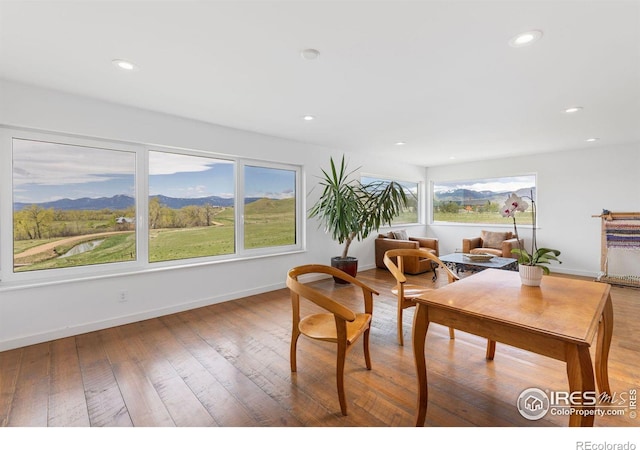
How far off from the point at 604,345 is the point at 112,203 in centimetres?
435

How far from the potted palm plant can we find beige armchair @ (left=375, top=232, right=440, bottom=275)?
2.98 ft

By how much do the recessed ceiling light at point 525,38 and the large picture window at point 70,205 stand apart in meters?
3.71

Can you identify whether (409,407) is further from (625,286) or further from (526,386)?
(625,286)

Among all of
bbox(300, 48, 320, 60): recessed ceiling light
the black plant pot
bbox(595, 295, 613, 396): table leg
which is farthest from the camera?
the black plant pot

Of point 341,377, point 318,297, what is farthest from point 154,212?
point 341,377

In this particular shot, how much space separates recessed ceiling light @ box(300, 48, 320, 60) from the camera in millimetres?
2020

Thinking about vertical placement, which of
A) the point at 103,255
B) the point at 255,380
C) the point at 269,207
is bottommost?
the point at 255,380

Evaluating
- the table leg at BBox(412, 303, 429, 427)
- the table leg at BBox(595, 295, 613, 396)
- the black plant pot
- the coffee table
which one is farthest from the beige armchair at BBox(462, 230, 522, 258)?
the table leg at BBox(412, 303, 429, 427)

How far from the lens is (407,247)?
5465mm

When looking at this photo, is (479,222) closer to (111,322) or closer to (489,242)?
(489,242)

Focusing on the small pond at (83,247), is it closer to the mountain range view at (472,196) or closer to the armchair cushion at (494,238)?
the armchair cushion at (494,238)

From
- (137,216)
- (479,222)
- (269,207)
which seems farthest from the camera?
(479,222)

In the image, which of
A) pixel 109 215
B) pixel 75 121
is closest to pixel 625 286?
pixel 109 215

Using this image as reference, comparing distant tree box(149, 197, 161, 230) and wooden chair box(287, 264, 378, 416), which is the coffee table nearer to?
wooden chair box(287, 264, 378, 416)
